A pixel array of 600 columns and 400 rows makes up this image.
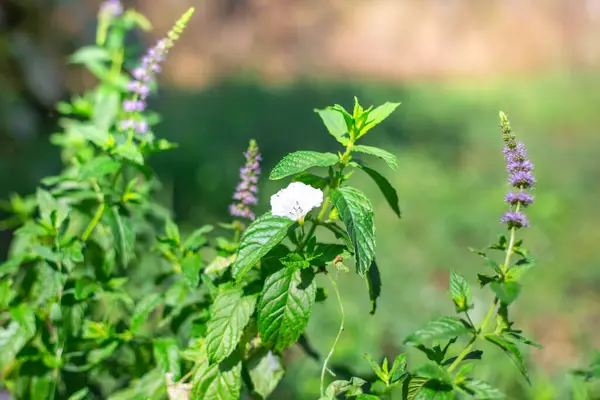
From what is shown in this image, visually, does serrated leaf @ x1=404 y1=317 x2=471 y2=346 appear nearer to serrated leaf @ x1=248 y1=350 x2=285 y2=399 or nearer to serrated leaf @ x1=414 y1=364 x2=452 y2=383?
serrated leaf @ x1=414 y1=364 x2=452 y2=383

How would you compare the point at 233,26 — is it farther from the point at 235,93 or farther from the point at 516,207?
the point at 516,207

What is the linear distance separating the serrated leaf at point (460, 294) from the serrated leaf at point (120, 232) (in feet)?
1.77

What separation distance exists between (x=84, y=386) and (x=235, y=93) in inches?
170

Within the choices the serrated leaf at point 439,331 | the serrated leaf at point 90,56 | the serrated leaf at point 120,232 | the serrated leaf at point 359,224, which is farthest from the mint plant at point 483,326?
the serrated leaf at point 90,56

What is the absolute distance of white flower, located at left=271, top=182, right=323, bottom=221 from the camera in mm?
917

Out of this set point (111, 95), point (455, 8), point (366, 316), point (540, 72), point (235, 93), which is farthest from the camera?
point (455, 8)

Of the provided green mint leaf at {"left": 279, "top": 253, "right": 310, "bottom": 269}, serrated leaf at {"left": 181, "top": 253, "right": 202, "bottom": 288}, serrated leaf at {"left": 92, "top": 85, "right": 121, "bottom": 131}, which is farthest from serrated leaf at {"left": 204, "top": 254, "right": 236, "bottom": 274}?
serrated leaf at {"left": 92, "top": 85, "right": 121, "bottom": 131}

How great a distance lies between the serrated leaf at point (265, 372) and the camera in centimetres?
108

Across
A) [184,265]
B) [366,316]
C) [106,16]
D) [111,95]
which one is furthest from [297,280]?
[366,316]

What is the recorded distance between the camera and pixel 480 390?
851mm

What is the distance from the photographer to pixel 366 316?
2.22m

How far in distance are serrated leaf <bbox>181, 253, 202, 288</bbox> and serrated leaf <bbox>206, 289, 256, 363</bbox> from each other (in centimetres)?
6

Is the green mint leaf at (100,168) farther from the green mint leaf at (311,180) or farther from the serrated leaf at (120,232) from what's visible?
the green mint leaf at (311,180)

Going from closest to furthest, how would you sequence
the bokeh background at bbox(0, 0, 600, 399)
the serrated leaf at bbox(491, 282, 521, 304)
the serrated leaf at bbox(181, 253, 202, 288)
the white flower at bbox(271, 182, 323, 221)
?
the serrated leaf at bbox(491, 282, 521, 304)
the white flower at bbox(271, 182, 323, 221)
the serrated leaf at bbox(181, 253, 202, 288)
the bokeh background at bbox(0, 0, 600, 399)
